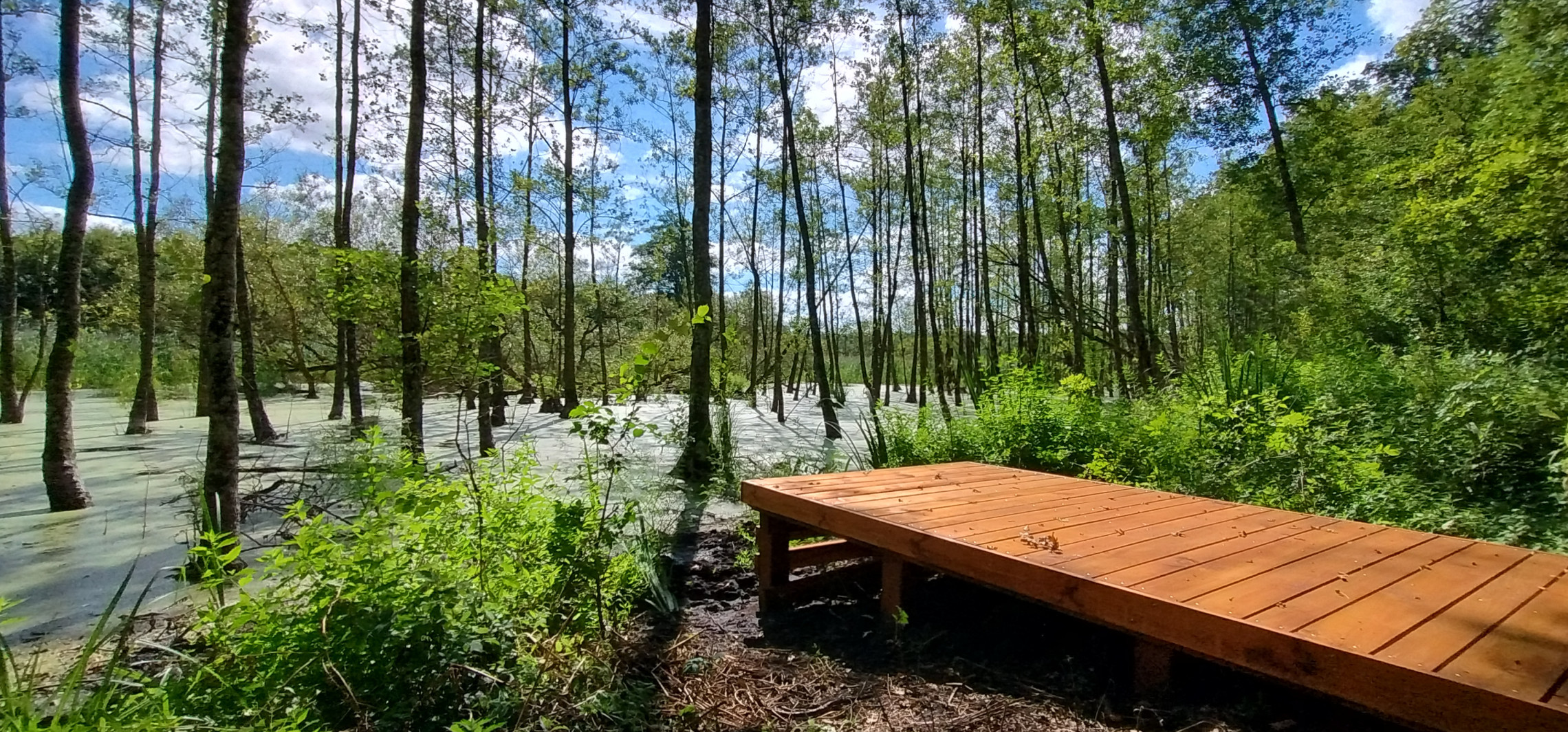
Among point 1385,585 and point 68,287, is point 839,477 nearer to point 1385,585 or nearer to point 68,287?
point 1385,585

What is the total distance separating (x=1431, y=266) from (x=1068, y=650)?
7463 millimetres

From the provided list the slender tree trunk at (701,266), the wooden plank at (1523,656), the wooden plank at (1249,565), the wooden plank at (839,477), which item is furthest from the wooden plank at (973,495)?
the slender tree trunk at (701,266)

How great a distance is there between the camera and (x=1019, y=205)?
12.2m

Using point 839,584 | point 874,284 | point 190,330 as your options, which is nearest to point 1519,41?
point 839,584

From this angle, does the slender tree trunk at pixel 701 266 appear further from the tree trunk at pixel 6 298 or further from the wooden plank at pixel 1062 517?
the tree trunk at pixel 6 298

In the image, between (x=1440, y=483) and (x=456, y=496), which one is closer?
(x=456, y=496)

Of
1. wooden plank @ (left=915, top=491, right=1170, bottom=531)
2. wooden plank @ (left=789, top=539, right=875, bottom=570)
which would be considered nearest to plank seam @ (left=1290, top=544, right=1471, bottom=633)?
wooden plank @ (left=915, top=491, right=1170, bottom=531)

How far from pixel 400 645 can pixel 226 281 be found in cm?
261

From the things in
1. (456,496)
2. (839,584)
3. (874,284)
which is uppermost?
(874,284)

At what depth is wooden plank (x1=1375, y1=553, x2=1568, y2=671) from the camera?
4.22 feet

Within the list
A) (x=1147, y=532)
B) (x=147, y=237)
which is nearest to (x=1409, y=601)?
(x=1147, y=532)

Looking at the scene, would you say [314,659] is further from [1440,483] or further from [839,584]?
[1440,483]

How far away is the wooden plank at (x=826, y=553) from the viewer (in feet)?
10.1

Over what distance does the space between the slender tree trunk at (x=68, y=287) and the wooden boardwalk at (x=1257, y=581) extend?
16.7ft
